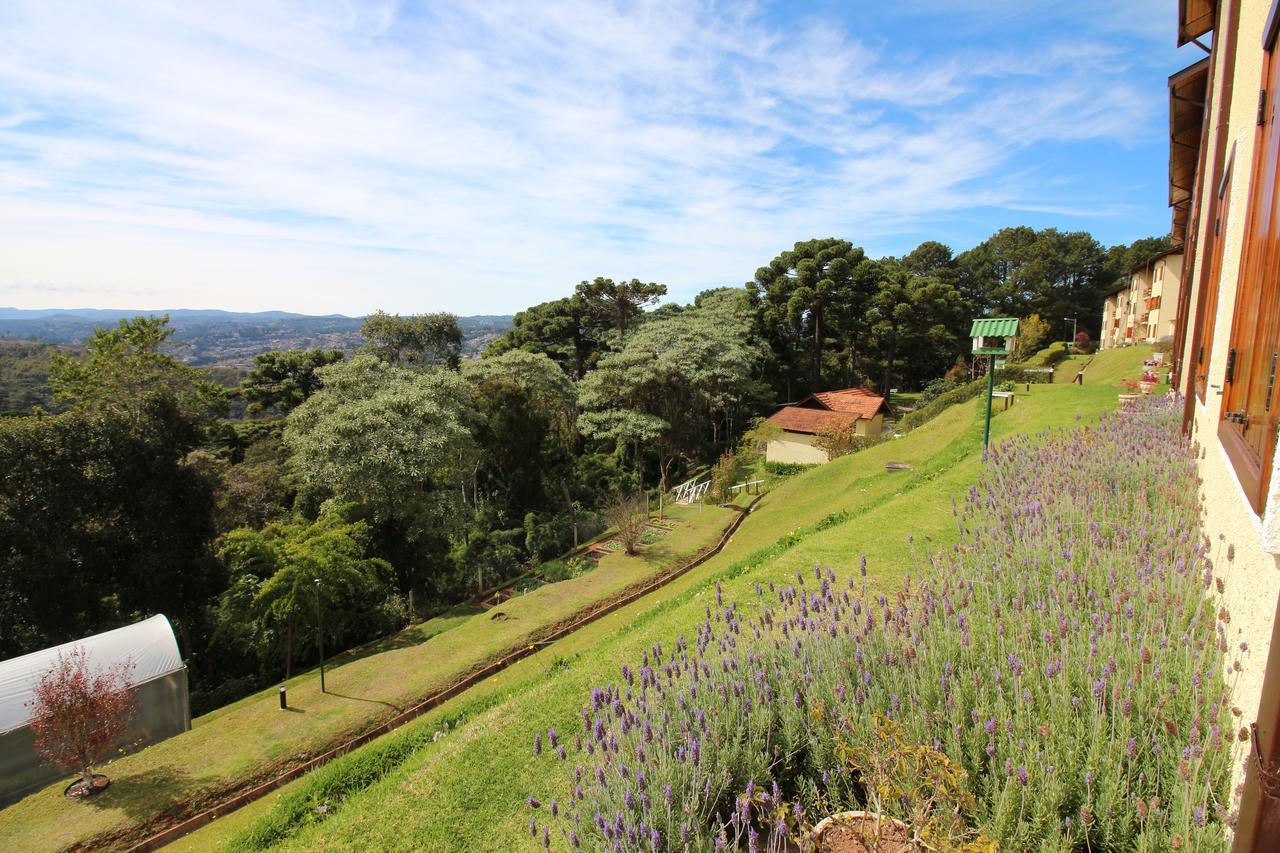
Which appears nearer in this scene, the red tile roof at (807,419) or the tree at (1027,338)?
the red tile roof at (807,419)

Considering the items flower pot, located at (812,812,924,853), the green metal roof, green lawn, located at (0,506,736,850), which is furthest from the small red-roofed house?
flower pot, located at (812,812,924,853)

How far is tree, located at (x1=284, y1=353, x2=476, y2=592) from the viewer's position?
16.7 meters

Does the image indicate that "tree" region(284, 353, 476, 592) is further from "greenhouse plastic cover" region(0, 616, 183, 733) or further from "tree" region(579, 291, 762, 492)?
"tree" region(579, 291, 762, 492)

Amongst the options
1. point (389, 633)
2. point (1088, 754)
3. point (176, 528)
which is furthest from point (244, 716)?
point (1088, 754)

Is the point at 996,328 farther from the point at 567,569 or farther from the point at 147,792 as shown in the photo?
the point at 147,792

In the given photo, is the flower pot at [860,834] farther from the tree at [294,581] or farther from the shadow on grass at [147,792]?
the tree at [294,581]

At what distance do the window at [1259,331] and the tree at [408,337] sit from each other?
29.8 m

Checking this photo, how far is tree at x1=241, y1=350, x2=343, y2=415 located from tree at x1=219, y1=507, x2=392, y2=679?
20.9 metres

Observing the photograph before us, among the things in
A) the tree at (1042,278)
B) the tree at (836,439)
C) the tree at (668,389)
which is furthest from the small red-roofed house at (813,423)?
the tree at (1042,278)

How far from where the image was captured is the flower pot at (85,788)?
8.40 m

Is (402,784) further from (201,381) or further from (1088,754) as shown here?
(201,381)

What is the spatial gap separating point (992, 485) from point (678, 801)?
6.43 m

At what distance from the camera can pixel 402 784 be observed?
5203 millimetres

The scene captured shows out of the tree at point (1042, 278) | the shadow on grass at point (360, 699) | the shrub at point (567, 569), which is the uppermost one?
the tree at point (1042, 278)
